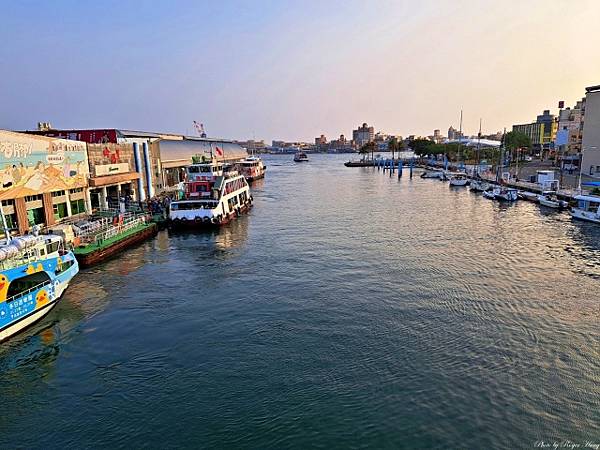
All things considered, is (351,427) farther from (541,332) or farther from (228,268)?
(228,268)

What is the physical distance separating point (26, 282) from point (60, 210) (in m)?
19.8

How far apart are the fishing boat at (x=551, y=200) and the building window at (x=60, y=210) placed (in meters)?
57.8

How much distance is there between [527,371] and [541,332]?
13.3 ft

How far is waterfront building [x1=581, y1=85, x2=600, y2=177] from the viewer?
7214cm

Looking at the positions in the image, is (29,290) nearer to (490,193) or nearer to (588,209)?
(588,209)

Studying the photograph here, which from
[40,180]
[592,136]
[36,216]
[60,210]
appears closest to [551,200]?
[592,136]

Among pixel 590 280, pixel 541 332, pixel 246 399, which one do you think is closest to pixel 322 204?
pixel 590 280

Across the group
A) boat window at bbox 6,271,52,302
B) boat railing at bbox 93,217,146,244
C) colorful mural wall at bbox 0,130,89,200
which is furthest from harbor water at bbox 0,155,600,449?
colorful mural wall at bbox 0,130,89,200

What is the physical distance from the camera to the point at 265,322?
21.2m

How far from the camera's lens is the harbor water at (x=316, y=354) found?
1381 centimetres

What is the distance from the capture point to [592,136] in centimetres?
7394

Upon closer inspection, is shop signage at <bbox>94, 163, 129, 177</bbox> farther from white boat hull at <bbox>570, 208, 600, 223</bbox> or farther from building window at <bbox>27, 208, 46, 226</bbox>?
white boat hull at <bbox>570, 208, 600, 223</bbox>

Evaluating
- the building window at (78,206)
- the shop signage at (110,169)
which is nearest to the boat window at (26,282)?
the building window at (78,206)

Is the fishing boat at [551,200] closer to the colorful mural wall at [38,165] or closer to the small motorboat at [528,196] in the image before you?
the small motorboat at [528,196]
